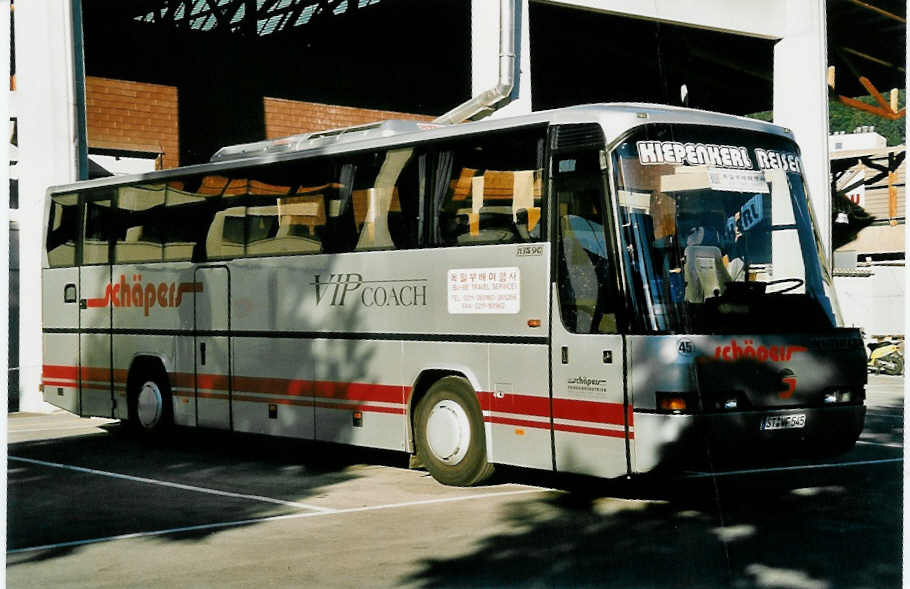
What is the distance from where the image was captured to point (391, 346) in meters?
12.1

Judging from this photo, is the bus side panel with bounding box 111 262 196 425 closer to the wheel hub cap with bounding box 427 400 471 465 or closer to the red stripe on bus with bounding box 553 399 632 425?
the wheel hub cap with bounding box 427 400 471 465

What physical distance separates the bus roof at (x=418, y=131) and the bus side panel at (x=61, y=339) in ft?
3.99

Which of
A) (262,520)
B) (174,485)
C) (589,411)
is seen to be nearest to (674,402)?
(589,411)

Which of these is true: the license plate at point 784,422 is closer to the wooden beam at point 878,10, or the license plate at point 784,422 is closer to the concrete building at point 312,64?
the concrete building at point 312,64

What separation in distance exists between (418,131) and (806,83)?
14.1 metres

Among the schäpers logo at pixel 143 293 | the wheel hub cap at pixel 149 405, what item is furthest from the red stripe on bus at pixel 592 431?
the wheel hub cap at pixel 149 405

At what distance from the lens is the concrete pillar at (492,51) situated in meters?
19.4

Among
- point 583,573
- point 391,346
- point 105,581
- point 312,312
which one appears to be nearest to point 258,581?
point 105,581

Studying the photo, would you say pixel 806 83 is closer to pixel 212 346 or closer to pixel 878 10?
pixel 878 10

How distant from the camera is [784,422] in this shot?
9.95 metres

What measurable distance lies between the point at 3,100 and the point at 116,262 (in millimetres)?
9540

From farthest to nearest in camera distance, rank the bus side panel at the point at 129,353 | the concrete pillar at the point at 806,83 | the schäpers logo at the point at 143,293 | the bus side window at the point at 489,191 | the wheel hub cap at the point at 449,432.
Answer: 1. the concrete pillar at the point at 806,83
2. the bus side panel at the point at 129,353
3. the schäpers logo at the point at 143,293
4. the wheel hub cap at the point at 449,432
5. the bus side window at the point at 489,191

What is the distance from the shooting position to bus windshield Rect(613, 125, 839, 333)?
9758mm

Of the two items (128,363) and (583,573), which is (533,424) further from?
(128,363)
